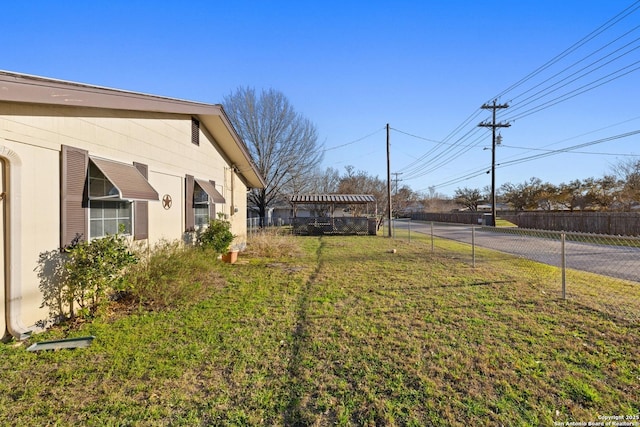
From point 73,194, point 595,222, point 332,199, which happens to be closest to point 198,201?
point 73,194

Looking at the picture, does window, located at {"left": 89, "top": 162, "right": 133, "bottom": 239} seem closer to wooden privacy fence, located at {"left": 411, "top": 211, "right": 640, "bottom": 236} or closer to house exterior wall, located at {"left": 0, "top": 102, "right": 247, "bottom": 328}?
house exterior wall, located at {"left": 0, "top": 102, "right": 247, "bottom": 328}

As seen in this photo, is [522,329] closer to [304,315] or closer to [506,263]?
[304,315]

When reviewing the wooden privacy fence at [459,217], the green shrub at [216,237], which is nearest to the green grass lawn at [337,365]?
the green shrub at [216,237]

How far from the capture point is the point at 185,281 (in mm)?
5141

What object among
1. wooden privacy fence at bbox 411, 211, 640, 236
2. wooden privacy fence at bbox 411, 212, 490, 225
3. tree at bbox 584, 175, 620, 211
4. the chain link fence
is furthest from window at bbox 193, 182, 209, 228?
tree at bbox 584, 175, 620, 211

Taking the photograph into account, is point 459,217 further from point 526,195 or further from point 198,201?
point 198,201

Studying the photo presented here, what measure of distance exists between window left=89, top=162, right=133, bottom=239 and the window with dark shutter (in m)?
3.36

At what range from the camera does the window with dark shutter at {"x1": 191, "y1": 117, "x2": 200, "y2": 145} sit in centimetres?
805

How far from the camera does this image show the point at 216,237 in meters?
8.26

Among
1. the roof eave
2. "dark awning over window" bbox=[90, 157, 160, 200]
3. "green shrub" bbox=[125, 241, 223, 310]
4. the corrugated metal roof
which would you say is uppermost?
the roof eave

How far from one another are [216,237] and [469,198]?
182 feet

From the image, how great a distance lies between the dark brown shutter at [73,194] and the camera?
3928mm

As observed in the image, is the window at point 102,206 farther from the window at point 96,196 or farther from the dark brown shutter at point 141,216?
the dark brown shutter at point 141,216

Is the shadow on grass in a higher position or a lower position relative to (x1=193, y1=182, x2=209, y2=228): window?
lower
